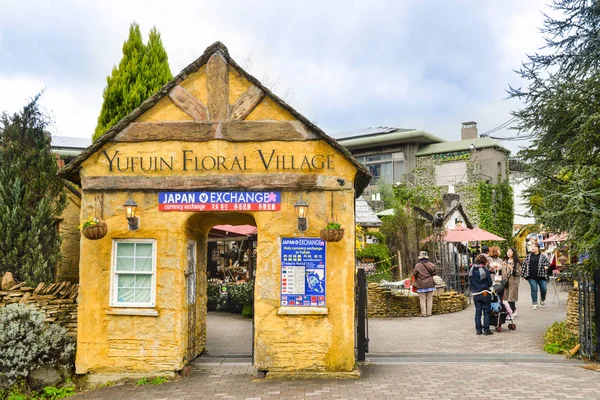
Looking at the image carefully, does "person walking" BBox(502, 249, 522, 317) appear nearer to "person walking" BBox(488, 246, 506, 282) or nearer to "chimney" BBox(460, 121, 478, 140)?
"person walking" BBox(488, 246, 506, 282)

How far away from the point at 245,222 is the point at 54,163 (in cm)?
430

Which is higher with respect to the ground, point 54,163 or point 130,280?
point 54,163

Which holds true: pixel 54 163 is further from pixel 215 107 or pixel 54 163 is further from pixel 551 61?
pixel 551 61

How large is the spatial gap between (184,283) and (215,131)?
2634 millimetres

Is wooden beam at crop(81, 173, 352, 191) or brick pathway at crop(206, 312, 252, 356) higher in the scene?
wooden beam at crop(81, 173, 352, 191)

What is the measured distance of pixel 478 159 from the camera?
102 feet

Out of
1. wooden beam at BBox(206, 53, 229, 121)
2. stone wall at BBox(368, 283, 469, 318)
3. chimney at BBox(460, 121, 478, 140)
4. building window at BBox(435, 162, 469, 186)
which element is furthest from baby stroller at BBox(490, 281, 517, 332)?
chimney at BBox(460, 121, 478, 140)

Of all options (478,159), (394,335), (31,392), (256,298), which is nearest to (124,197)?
(256,298)

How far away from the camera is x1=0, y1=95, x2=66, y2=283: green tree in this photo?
10.6 metres

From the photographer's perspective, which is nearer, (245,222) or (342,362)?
(342,362)

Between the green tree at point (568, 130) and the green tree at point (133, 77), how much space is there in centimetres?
1155

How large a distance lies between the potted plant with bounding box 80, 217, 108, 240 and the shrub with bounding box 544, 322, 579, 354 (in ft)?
28.0

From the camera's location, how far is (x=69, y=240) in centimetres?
1263

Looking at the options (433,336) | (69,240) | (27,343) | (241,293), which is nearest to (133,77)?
(69,240)
